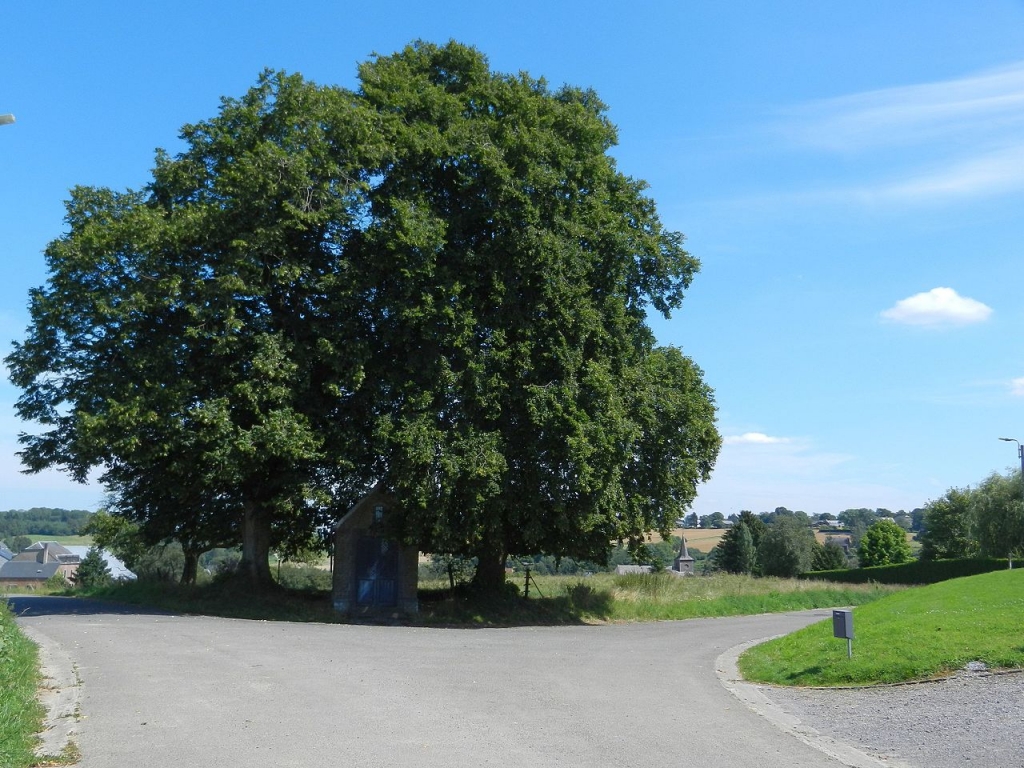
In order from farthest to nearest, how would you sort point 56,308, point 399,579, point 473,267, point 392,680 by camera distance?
1. point 399,579
2. point 473,267
3. point 56,308
4. point 392,680

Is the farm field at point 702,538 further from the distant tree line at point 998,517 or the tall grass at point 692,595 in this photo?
the tall grass at point 692,595

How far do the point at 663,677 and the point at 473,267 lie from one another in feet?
46.9

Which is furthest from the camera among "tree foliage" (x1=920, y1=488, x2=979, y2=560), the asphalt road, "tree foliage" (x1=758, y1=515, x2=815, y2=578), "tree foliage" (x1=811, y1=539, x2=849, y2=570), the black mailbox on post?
"tree foliage" (x1=811, y1=539, x2=849, y2=570)

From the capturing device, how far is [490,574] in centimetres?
2992

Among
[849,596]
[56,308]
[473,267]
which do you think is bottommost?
[849,596]

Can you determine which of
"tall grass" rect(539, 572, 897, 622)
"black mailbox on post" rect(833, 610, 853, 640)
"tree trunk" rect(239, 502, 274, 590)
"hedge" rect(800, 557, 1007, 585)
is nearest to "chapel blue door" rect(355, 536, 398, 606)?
"tree trunk" rect(239, 502, 274, 590)

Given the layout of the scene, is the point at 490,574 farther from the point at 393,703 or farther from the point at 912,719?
the point at 912,719

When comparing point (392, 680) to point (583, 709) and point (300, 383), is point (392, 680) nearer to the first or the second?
point (583, 709)

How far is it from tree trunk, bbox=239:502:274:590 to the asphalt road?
8.00m

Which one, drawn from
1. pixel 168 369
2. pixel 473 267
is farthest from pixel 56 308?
pixel 473 267

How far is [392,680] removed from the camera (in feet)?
41.7

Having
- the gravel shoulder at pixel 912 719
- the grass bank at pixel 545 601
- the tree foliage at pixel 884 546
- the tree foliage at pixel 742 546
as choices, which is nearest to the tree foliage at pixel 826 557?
the tree foliage at pixel 884 546

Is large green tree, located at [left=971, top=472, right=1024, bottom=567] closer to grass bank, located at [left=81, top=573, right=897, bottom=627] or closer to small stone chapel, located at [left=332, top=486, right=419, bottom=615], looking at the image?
grass bank, located at [left=81, top=573, right=897, bottom=627]

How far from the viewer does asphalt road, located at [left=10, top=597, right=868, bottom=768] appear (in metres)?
8.48
